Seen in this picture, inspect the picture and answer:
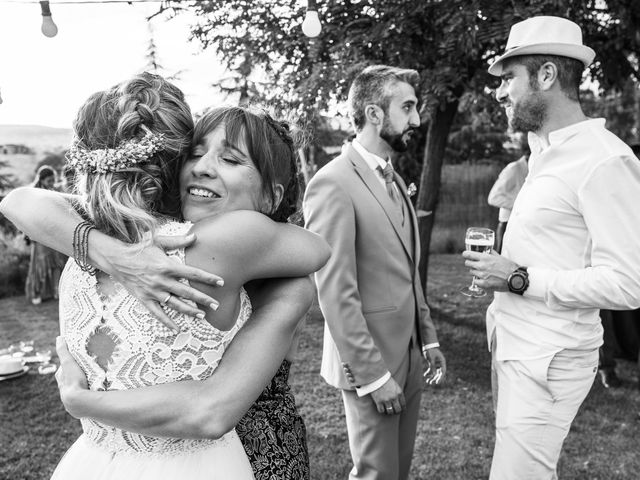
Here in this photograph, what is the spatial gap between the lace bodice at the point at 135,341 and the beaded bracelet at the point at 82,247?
3cm

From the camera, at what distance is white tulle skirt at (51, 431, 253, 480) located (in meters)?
1.49

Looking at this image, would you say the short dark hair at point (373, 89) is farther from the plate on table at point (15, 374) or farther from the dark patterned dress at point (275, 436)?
the plate on table at point (15, 374)

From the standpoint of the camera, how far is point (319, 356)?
21.3ft

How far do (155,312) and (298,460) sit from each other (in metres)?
0.79

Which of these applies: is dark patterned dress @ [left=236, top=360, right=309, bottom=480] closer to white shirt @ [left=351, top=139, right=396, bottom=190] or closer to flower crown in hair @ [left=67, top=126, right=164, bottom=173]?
flower crown in hair @ [left=67, top=126, right=164, bottom=173]

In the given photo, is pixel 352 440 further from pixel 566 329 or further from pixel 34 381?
pixel 34 381

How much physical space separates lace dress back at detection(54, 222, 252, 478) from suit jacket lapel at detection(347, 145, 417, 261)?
145 cm

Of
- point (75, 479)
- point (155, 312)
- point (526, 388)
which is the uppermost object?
point (155, 312)

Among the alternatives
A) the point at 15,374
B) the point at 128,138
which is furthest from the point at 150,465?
the point at 15,374

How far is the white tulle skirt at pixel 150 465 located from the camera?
1.49 metres

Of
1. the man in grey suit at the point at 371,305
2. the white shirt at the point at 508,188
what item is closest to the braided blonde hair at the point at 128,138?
the man in grey suit at the point at 371,305

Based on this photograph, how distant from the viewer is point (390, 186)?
10.0 ft

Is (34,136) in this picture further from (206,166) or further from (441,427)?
(206,166)

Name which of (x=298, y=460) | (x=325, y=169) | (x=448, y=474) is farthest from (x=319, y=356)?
(x=298, y=460)
